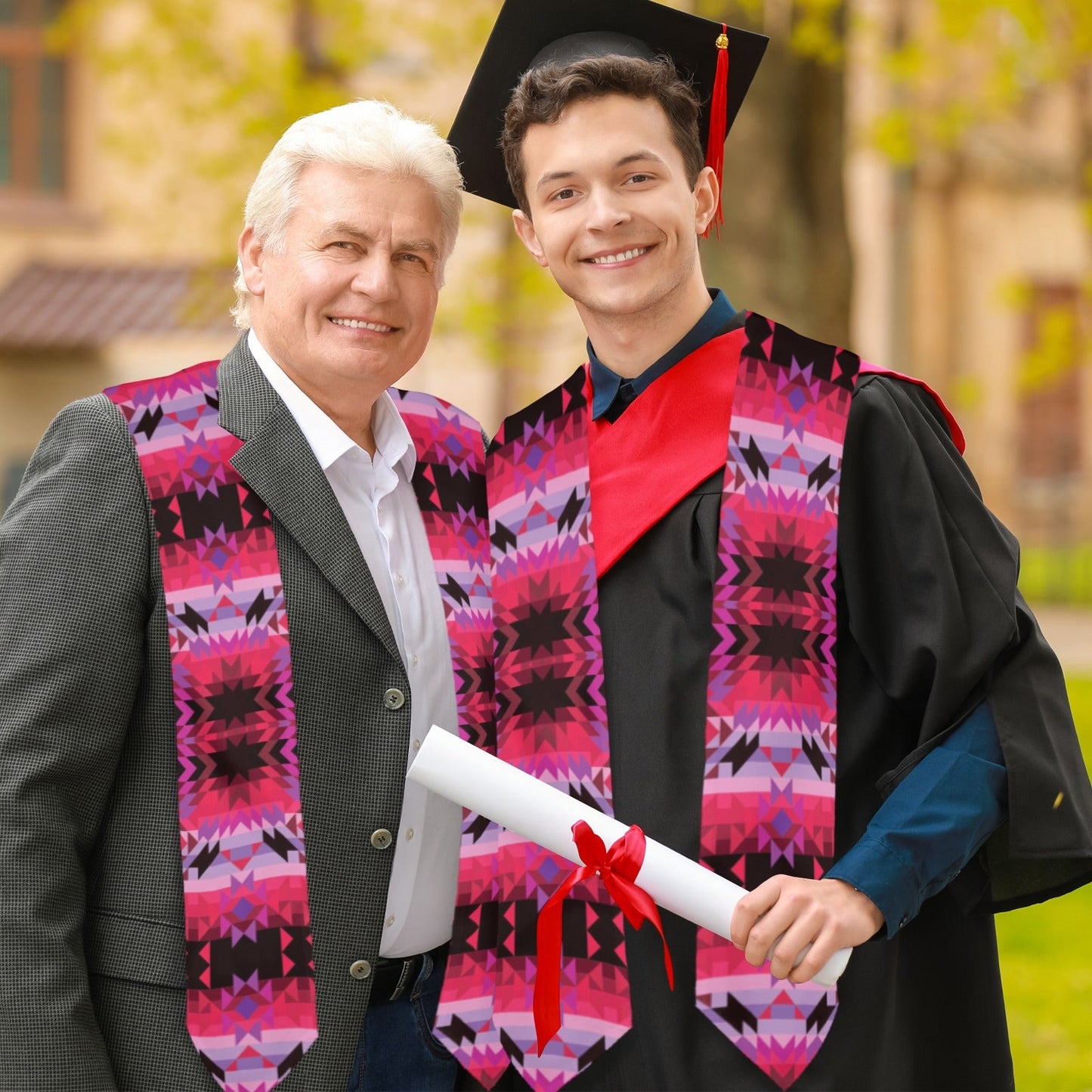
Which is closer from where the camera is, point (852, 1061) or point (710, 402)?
point (852, 1061)

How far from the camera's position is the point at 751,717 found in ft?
7.55

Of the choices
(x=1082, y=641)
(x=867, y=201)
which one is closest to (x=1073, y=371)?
(x=867, y=201)

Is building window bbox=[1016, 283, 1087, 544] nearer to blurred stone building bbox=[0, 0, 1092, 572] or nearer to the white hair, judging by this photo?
blurred stone building bbox=[0, 0, 1092, 572]

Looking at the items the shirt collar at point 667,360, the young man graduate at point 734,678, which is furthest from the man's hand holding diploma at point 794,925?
the shirt collar at point 667,360

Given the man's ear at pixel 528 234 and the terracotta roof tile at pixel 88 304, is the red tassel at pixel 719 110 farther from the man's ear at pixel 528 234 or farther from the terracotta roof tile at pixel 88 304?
the terracotta roof tile at pixel 88 304

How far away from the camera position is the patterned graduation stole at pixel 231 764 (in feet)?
7.25

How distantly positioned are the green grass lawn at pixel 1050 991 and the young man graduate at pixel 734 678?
93.8 inches

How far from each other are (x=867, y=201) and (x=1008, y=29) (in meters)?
5.15

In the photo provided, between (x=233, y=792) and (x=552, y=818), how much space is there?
50 cm

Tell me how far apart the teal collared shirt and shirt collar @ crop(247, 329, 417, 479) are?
1.00 m

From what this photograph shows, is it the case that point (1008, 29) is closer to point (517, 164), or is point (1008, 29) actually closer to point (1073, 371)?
point (1073, 371)

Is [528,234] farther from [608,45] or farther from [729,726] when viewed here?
[729,726]

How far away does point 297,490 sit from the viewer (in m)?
2.34

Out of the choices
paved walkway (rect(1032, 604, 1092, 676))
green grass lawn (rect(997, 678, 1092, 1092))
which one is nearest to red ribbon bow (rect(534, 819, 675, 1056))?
green grass lawn (rect(997, 678, 1092, 1092))
